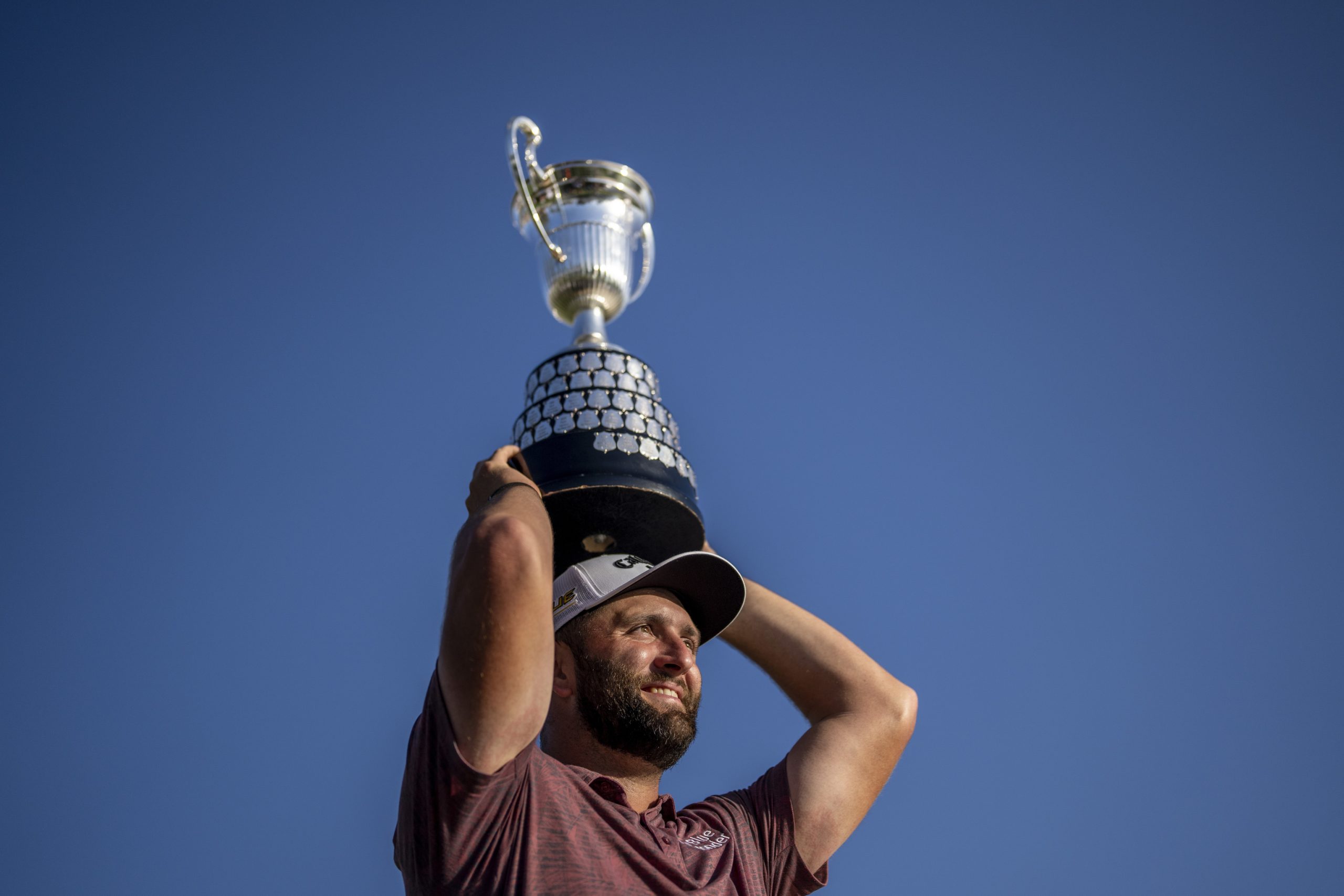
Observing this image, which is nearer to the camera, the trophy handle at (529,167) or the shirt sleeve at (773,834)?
the shirt sleeve at (773,834)

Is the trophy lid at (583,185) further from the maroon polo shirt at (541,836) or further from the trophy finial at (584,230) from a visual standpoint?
the maroon polo shirt at (541,836)

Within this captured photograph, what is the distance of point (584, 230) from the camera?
392 centimetres

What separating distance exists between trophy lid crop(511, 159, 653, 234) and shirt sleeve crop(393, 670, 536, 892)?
235 centimetres

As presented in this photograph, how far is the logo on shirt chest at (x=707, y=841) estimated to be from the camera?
272cm

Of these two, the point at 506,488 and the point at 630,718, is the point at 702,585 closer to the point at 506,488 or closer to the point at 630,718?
the point at 630,718

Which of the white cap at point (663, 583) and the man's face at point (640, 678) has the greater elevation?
the white cap at point (663, 583)

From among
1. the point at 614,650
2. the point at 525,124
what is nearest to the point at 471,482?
the point at 614,650

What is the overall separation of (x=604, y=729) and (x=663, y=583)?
533 millimetres

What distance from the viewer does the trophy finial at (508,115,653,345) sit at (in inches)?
152

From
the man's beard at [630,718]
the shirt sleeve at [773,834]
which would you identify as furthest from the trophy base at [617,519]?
the shirt sleeve at [773,834]

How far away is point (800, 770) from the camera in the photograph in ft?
10.3

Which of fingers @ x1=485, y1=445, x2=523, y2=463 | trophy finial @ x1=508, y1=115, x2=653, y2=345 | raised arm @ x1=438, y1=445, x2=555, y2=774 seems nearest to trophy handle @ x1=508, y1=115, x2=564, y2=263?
trophy finial @ x1=508, y1=115, x2=653, y2=345

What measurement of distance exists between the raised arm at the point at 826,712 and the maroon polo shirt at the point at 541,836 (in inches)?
10.6

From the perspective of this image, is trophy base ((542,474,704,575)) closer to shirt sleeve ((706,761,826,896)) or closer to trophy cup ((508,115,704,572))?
trophy cup ((508,115,704,572))
